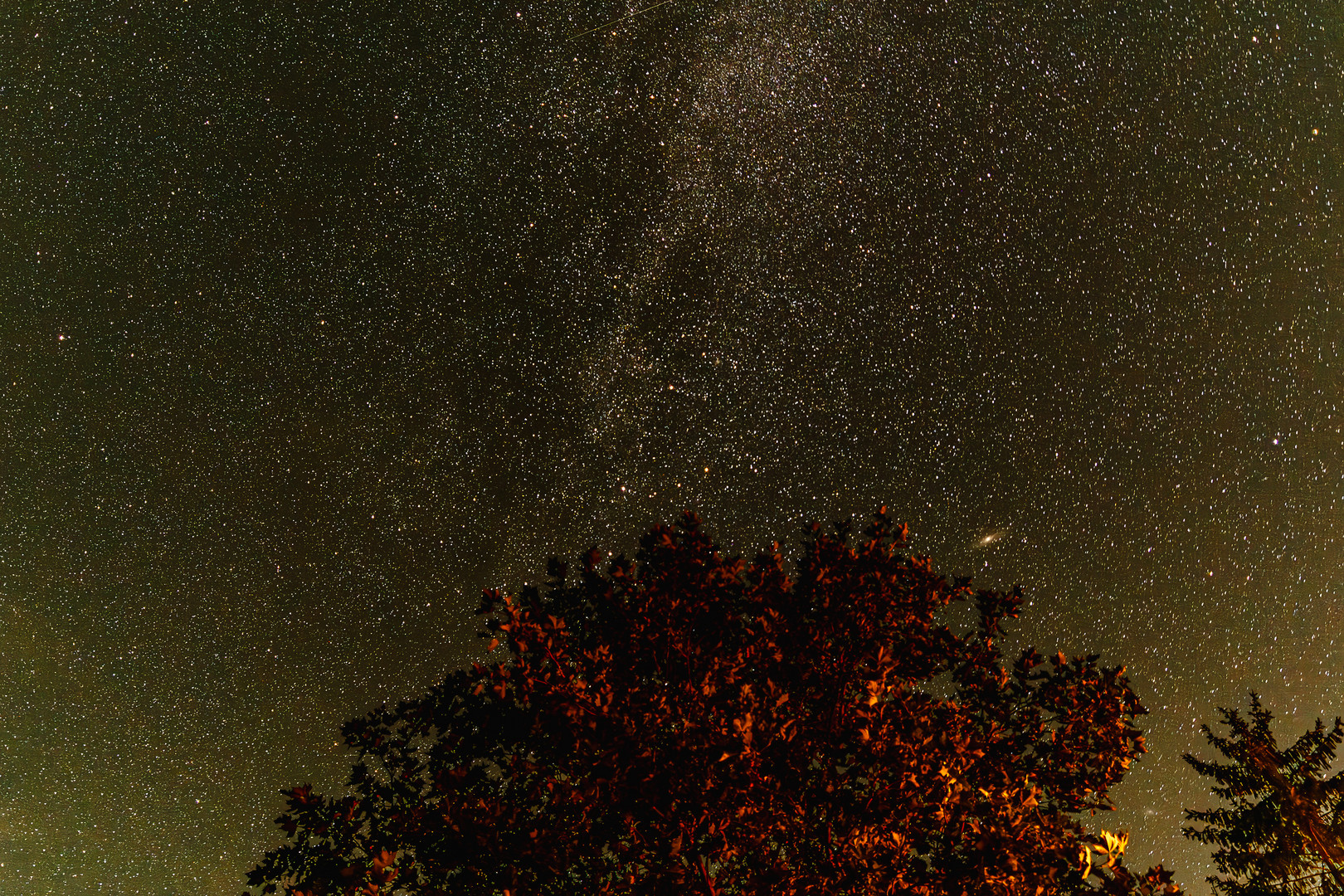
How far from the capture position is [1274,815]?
12.5 m

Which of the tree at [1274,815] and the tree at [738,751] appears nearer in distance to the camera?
the tree at [738,751]

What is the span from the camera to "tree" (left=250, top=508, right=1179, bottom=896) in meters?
3.80

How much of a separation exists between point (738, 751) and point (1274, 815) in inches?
567

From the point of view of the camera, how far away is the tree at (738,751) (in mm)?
3801

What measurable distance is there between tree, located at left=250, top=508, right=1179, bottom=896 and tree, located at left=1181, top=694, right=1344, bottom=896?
11004 millimetres

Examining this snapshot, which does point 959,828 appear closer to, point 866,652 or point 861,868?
point 861,868

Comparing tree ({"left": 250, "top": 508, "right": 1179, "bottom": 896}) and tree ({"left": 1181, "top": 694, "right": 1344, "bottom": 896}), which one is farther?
tree ({"left": 1181, "top": 694, "right": 1344, "bottom": 896})

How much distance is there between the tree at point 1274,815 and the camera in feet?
37.2

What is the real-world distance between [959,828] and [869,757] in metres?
0.57

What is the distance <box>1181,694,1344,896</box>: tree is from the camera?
1134cm

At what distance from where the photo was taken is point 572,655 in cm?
441

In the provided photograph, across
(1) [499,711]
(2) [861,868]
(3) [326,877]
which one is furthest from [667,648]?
(3) [326,877]

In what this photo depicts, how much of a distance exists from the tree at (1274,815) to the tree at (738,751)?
1100 centimetres

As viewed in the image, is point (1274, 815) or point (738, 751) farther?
point (1274, 815)
